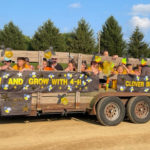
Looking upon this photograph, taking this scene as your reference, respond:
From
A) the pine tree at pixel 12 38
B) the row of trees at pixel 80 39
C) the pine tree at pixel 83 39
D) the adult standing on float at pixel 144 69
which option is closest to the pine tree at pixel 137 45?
the row of trees at pixel 80 39

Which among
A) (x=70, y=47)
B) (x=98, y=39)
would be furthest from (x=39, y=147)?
(x=98, y=39)

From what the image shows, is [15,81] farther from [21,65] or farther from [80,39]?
[80,39]

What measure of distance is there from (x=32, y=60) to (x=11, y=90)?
867mm

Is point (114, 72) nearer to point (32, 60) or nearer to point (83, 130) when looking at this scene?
point (83, 130)

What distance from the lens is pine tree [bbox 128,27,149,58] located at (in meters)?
36.6

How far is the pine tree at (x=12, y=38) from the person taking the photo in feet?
116

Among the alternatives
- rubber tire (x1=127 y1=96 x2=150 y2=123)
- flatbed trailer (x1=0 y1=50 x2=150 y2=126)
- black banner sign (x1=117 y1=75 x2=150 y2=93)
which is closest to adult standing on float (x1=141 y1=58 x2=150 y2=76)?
black banner sign (x1=117 y1=75 x2=150 y2=93)

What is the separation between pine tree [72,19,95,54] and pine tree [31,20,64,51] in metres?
2.32

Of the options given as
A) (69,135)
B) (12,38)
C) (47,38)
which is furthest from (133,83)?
(12,38)

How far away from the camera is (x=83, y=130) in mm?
6027

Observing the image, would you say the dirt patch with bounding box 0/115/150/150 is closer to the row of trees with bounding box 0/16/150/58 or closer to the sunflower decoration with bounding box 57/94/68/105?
the sunflower decoration with bounding box 57/94/68/105

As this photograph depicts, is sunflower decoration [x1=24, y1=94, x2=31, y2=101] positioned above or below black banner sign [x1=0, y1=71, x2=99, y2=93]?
below

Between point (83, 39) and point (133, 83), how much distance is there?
96.8 ft

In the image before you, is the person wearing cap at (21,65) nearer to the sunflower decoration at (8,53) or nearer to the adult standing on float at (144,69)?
the sunflower decoration at (8,53)
